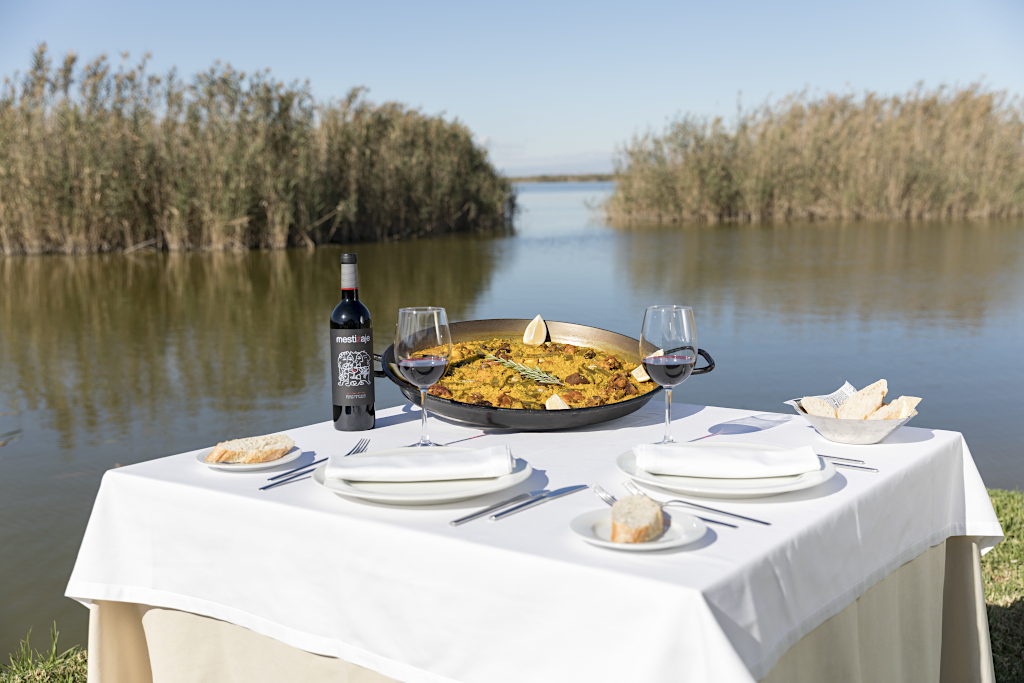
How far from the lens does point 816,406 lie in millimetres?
1737

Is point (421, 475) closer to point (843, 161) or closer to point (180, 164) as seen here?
point (180, 164)

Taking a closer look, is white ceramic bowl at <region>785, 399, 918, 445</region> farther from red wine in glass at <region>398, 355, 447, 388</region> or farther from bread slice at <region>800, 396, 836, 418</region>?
red wine in glass at <region>398, 355, 447, 388</region>

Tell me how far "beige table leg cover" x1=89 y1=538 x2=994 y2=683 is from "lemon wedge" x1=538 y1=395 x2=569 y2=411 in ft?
2.15

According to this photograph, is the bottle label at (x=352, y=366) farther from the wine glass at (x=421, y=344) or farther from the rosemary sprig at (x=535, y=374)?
the rosemary sprig at (x=535, y=374)

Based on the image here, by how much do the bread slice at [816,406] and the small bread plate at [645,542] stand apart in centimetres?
64

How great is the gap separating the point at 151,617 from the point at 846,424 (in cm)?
134

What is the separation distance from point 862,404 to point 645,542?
0.79 meters

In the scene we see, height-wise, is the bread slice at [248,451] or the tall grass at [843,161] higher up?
the tall grass at [843,161]

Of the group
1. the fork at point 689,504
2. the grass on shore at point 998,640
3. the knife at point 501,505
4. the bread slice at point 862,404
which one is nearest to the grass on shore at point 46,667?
the grass on shore at point 998,640

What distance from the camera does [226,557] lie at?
1366 millimetres

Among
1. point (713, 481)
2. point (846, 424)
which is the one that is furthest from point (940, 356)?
point (713, 481)

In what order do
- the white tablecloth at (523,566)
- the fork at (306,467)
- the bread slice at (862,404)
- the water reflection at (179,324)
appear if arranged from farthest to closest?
1. the water reflection at (179,324)
2. the bread slice at (862,404)
3. the fork at (306,467)
4. the white tablecloth at (523,566)

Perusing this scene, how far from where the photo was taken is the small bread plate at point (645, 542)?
1.08 meters

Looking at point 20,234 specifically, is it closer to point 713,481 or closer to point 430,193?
point 430,193
